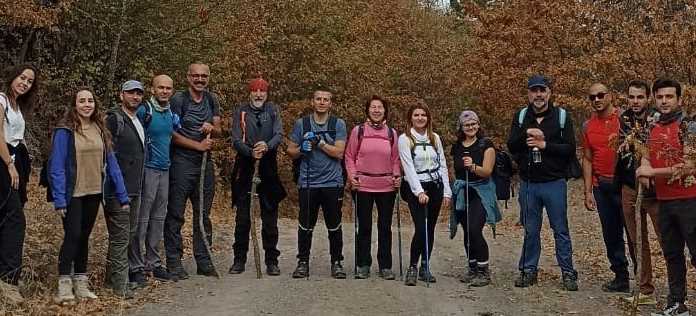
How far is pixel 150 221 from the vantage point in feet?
27.4

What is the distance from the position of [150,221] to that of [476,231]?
136 inches

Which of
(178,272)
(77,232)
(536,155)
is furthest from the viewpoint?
(178,272)

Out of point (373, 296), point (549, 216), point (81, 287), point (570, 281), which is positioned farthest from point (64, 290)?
point (570, 281)

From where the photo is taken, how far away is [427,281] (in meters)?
8.66

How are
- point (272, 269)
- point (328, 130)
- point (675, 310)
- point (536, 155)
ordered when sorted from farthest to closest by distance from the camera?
point (272, 269) → point (328, 130) → point (536, 155) → point (675, 310)

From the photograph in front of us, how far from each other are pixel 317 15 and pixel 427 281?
1683 centimetres

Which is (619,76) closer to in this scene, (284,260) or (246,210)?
(284,260)

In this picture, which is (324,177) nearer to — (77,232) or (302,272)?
(302,272)

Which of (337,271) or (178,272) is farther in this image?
(337,271)

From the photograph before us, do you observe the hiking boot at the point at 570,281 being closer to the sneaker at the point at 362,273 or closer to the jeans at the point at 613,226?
the jeans at the point at 613,226

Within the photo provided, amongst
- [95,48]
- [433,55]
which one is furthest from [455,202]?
[433,55]

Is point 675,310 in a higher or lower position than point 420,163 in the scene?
lower

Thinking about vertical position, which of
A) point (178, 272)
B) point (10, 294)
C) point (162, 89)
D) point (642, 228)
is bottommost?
point (178, 272)

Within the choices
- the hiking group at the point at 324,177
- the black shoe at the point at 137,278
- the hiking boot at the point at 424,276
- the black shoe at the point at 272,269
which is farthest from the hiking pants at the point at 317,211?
the black shoe at the point at 137,278
